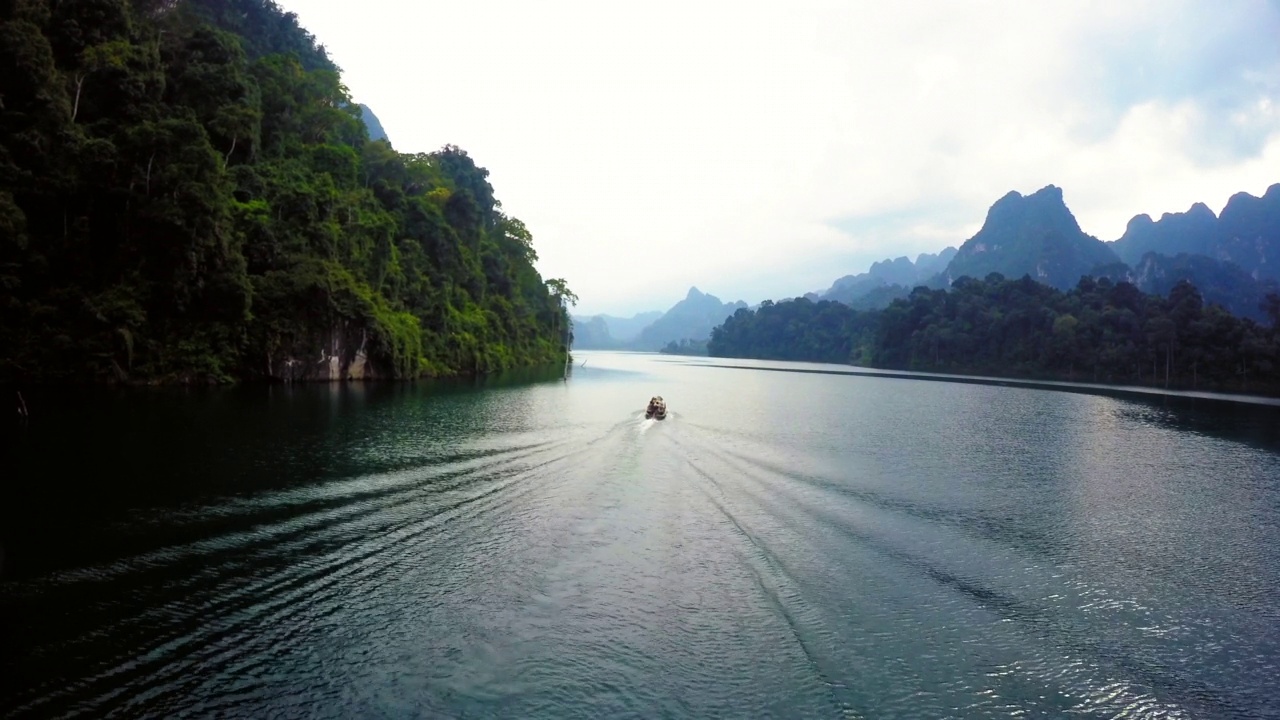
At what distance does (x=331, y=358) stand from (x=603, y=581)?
3670cm

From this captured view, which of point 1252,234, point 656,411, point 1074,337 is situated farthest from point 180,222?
point 1252,234

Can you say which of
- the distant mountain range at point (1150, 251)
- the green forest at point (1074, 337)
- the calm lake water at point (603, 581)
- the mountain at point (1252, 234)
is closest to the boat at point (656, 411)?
the calm lake water at point (603, 581)

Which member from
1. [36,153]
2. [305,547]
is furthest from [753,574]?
[36,153]

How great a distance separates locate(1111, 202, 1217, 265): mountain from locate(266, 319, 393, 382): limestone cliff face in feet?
657

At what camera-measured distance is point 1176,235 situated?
7283 inches

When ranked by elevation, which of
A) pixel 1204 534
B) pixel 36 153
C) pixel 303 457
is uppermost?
pixel 36 153

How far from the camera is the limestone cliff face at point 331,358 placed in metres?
37.4

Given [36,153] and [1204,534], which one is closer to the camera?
[1204,534]

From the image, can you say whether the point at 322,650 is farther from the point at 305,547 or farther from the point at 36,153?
the point at 36,153

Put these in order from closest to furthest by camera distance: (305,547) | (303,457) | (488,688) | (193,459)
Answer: (488,688)
(305,547)
(193,459)
(303,457)

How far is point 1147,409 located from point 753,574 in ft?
139

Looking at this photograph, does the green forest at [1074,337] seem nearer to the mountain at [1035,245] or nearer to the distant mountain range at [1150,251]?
the distant mountain range at [1150,251]

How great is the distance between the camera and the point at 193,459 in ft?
48.1

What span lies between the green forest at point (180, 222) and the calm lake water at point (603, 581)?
13.3 metres
